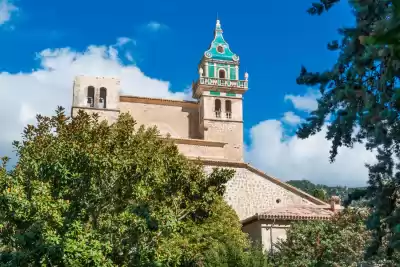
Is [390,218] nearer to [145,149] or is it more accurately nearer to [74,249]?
[74,249]

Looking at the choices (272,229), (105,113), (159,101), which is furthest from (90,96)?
(272,229)

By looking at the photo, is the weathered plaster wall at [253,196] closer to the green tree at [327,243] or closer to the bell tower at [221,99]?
the bell tower at [221,99]

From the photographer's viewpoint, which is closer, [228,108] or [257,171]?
[257,171]

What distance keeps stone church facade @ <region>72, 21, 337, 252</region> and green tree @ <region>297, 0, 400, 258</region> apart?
27547 millimetres

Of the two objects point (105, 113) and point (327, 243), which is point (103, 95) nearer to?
point (105, 113)

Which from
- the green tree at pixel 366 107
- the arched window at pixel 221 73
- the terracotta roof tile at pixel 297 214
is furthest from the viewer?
the arched window at pixel 221 73

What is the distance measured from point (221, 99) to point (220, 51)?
4.17m

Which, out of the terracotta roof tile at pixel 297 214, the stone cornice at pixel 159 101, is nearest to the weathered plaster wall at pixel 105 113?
the stone cornice at pixel 159 101

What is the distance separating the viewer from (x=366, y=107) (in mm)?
4891

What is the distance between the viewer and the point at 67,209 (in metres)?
13.1

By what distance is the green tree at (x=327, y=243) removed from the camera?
18.1 metres

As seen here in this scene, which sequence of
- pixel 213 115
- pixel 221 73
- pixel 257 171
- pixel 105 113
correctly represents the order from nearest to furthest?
pixel 257 171
pixel 105 113
pixel 213 115
pixel 221 73

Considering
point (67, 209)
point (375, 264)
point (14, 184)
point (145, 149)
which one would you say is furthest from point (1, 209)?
point (375, 264)

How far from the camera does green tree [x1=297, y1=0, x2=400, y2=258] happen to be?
4.89 metres
